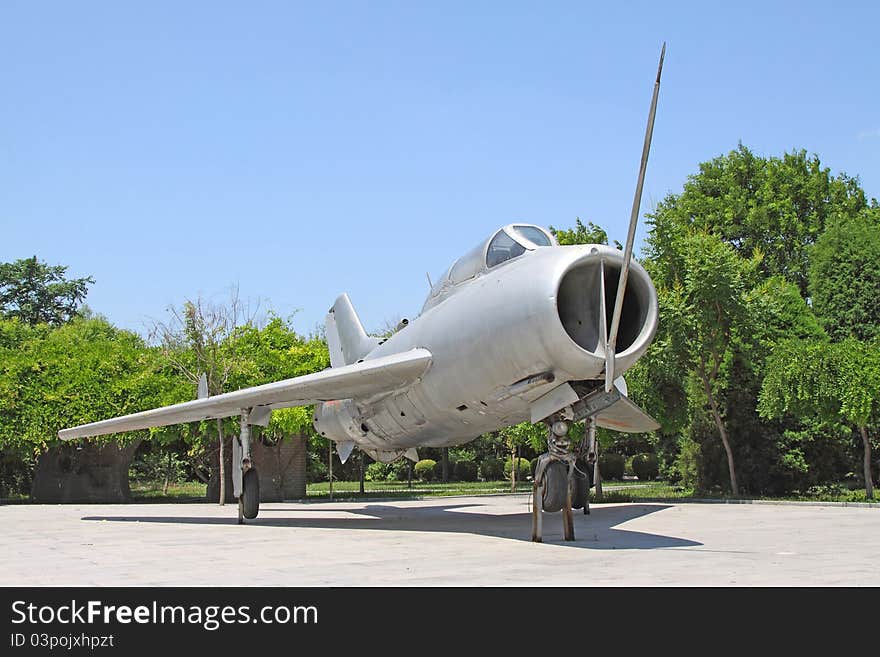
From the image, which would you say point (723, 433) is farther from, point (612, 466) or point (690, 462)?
point (612, 466)

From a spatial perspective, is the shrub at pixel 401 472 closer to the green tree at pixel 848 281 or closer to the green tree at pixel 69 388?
the green tree at pixel 69 388

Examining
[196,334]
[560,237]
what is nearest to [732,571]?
[560,237]

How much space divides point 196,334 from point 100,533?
14.1m

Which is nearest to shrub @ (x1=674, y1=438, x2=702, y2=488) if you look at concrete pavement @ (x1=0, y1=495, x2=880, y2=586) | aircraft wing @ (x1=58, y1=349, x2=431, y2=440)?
concrete pavement @ (x1=0, y1=495, x2=880, y2=586)

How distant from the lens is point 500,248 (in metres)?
14.6

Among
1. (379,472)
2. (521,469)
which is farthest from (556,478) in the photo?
(379,472)

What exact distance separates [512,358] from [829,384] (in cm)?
1258

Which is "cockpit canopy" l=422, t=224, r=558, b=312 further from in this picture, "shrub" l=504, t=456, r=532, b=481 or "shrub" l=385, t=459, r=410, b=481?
"shrub" l=385, t=459, r=410, b=481

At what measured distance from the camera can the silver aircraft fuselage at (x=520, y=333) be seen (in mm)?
12298

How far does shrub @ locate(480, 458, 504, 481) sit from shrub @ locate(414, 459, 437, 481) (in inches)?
125

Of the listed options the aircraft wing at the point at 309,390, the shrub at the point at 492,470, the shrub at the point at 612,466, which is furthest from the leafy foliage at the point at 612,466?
the aircraft wing at the point at 309,390

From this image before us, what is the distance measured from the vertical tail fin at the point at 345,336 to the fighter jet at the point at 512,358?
339 centimetres

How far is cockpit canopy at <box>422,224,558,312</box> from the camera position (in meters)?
14.3
